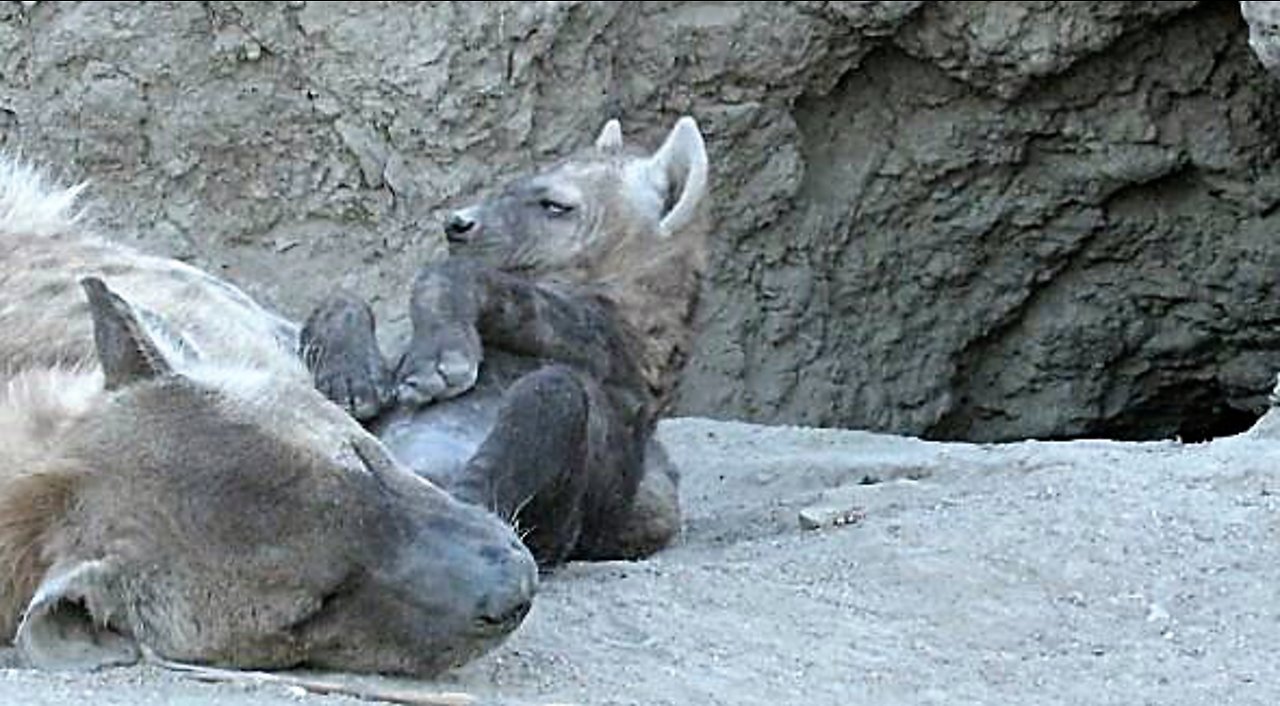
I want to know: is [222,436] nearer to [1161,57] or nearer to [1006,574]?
[1006,574]

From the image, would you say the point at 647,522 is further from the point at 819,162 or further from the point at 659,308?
the point at 819,162

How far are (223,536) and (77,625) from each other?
0.61 feet

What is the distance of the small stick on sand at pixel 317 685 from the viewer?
269 cm

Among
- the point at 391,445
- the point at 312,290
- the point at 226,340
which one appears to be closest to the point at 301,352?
the point at 391,445

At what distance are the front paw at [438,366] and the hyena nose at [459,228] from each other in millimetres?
670

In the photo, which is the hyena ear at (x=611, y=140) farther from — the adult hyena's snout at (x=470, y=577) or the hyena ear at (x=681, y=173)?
the adult hyena's snout at (x=470, y=577)

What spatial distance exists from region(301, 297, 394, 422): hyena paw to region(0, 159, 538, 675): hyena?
2.81ft

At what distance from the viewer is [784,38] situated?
6172mm

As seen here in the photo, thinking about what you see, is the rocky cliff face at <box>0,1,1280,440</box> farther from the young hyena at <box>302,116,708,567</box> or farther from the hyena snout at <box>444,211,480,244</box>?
the hyena snout at <box>444,211,480,244</box>

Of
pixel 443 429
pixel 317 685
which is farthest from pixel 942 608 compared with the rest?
pixel 317 685

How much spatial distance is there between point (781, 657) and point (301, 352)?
963mm

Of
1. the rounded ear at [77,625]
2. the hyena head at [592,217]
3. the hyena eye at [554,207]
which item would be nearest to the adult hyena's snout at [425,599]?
the rounded ear at [77,625]

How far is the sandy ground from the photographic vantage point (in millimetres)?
2953

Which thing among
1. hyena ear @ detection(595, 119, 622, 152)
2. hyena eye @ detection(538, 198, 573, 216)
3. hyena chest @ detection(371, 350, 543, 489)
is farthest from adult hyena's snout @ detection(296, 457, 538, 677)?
hyena ear @ detection(595, 119, 622, 152)
